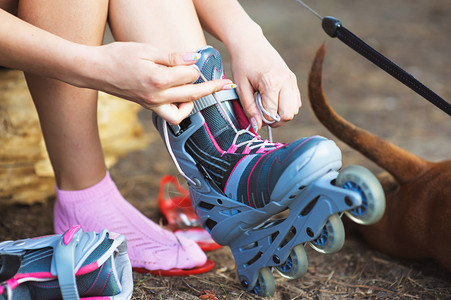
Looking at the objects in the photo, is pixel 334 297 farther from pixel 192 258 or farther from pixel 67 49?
pixel 67 49

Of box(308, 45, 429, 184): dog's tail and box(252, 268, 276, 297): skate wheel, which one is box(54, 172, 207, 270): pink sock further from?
box(308, 45, 429, 184): dog's tail

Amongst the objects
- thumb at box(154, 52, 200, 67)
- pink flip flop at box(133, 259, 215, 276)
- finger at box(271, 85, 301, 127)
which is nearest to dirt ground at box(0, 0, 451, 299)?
pink flip flop at box(133, 259, 215, 276)

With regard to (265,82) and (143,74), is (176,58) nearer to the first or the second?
(143,74)

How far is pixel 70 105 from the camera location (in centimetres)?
143

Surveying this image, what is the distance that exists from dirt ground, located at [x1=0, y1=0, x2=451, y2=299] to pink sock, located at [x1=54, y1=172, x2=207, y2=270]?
0.06m

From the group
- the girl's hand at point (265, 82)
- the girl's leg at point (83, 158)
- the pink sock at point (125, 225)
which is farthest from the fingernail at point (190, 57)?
the pink sock at point (125, 225)

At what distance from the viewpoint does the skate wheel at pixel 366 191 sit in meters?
1.02

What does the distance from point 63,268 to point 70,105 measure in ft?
1.73

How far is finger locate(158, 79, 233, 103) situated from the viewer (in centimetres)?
118

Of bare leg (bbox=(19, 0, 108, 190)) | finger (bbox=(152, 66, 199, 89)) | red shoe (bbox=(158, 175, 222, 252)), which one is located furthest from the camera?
red shoe (bbox=(158, 175, 222, 252))

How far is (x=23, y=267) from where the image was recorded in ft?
3.58

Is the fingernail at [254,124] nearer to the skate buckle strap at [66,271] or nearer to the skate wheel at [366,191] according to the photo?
Answer: the skate wheel at [366,191]

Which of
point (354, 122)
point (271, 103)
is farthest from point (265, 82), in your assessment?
point (354, 122)

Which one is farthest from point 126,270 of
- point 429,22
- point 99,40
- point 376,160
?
point 429,22
